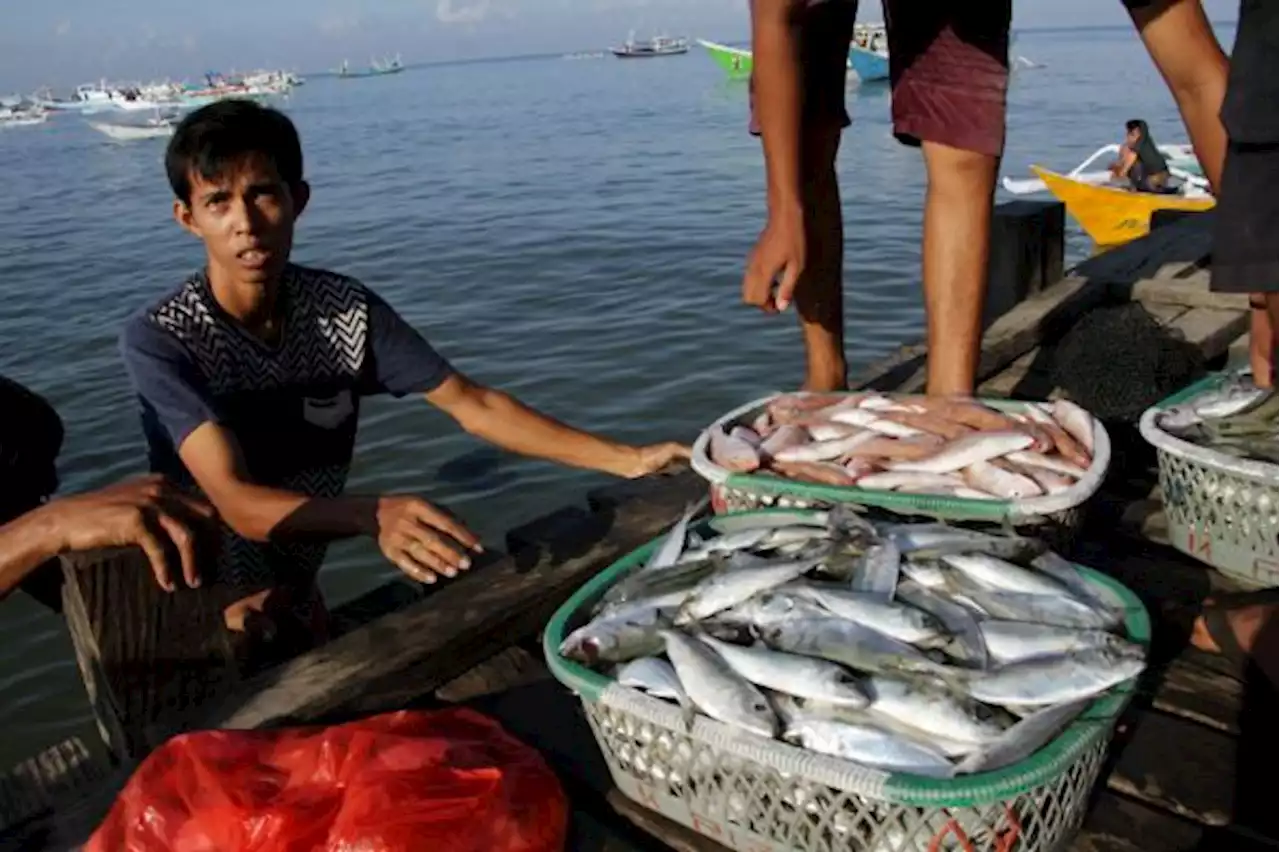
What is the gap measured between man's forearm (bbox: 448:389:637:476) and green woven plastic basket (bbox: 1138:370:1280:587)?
1855 millimetres

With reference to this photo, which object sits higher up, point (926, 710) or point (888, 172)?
point (926, 710)

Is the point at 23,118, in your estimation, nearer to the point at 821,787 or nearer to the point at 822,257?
the point at 822,257

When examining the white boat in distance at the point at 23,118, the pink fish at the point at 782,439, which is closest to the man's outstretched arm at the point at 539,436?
the pink fish at the point at 782,439

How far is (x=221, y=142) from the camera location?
364 centimetres

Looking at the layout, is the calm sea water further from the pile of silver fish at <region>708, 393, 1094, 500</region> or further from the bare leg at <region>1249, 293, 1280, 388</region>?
the bare leg at <region>1249, 293, 1280, 388</region>

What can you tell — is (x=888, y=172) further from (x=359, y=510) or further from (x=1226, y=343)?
(x=359, y=510)

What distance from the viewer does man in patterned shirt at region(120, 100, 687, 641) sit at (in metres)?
3.44

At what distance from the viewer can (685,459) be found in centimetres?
402

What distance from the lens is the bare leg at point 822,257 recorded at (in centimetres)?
433

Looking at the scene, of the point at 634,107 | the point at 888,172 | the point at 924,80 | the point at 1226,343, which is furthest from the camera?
the point at 634,107

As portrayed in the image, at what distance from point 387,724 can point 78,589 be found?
0.96 meters

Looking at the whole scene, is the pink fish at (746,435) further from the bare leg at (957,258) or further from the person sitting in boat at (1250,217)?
the person sitting in boat at (1250,217)

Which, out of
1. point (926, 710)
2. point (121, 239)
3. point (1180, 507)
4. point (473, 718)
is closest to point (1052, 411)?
point (1180, 507)

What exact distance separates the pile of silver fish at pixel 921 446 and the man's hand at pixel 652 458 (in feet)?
1.17
